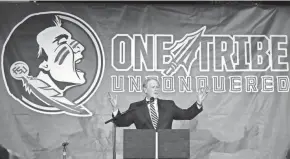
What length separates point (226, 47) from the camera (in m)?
6.18

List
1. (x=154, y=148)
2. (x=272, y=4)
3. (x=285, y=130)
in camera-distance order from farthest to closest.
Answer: (x=272, y=4), (x=285, y=130), (x=154, y=148)

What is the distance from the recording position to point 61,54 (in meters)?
6.12

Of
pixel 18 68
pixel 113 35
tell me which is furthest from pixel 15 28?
pixel 113 35

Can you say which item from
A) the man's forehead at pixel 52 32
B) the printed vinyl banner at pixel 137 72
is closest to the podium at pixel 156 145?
the printed vinyl banner at pixel 137 72

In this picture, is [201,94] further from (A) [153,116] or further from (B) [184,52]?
(B) [184,52]

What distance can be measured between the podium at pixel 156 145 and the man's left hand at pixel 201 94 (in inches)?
63.1

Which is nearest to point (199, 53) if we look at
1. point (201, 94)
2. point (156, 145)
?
point (201, 94)

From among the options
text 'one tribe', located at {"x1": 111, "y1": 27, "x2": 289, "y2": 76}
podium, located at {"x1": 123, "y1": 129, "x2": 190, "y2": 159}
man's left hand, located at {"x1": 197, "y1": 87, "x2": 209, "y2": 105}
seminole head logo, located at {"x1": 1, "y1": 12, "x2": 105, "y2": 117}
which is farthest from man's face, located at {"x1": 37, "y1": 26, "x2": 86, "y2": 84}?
podium, located at {"x1": 123, "y1": 129, "x2": 190, "y2": 159}

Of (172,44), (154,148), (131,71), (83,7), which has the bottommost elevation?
(154,148)

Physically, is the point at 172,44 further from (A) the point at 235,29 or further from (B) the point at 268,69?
(B) the point at 268,69

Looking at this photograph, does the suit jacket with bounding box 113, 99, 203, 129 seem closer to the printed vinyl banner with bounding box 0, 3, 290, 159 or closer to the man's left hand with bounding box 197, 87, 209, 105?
the man's left hand with bounding box 197, 87, 209, 105

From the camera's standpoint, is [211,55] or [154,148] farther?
[211,55]

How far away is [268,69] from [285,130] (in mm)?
871

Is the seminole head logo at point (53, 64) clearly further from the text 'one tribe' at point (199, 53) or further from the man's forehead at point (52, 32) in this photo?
the text 'one tribe' at point (199, 53)
